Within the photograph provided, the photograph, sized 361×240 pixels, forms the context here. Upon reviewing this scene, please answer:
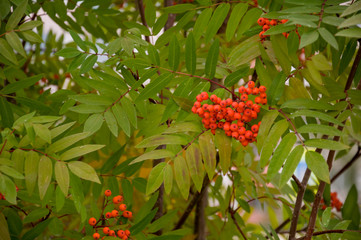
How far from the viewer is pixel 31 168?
2.08 feet

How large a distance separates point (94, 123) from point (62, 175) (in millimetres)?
107

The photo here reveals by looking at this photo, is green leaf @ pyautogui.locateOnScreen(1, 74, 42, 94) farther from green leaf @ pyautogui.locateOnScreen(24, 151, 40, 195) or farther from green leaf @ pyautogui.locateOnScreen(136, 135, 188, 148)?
green leaf @ pyautogui.locateOnScreen(136, 135, 188, 148)

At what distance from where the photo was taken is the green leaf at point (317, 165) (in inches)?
21.8

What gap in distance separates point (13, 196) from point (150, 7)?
453 millimetres

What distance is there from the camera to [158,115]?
2.47ft

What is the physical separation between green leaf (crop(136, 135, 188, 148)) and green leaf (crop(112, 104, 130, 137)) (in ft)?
0.28

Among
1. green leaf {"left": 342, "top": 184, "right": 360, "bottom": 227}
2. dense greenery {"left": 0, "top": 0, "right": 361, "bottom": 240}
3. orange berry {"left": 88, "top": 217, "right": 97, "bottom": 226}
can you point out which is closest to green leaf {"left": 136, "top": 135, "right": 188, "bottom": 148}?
dense greenery {"left": 0, "top": 0, "right": 361, "bottom": 240}

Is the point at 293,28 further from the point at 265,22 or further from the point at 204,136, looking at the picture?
the point at 204,136

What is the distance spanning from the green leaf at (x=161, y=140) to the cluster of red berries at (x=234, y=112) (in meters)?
0.05

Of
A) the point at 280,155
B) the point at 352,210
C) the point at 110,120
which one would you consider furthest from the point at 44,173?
the point at 352,210

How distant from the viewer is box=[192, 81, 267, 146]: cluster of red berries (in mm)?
617

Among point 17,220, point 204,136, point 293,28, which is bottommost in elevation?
point 17,220

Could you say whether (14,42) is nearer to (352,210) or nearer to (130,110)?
(130,110)

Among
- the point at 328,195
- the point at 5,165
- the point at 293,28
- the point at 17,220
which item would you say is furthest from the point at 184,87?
the point at 328,195
